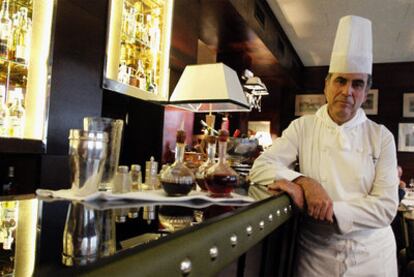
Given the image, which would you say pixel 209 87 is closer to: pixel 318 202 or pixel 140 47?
pixel 318 202

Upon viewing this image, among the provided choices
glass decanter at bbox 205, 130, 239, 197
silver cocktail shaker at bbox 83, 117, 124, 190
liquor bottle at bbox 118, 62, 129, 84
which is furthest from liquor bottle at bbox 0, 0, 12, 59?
glass decanter at bbox 205, 130, 239, 197

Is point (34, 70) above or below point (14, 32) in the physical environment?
below

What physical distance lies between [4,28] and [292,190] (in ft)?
6.12

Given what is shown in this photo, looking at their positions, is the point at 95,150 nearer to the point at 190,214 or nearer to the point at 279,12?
the point at 190,214

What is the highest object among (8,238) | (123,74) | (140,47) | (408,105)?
(408,105)

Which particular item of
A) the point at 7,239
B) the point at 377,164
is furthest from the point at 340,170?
the point at 7,239

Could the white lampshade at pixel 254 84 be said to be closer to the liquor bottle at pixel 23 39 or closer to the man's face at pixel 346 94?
the liquor bottle at pixel 23 39

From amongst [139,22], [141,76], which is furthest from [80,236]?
[139,22]

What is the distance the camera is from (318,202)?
1.19 m

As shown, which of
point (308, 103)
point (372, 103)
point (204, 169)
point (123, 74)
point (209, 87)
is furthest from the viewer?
point (308, 103)

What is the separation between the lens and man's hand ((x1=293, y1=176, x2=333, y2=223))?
46.8 inches

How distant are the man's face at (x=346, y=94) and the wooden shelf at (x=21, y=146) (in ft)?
5.00

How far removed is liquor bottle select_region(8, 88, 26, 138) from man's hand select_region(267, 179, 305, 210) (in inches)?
59.5

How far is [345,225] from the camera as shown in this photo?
124 cm
